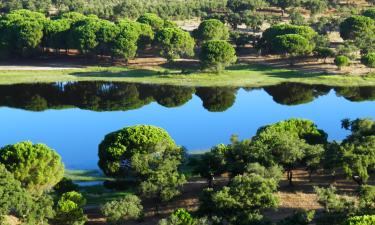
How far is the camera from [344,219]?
111ft

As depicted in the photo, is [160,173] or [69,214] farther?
[160,173]

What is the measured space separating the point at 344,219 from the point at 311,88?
55757 mm

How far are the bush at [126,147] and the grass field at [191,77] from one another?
39.5m

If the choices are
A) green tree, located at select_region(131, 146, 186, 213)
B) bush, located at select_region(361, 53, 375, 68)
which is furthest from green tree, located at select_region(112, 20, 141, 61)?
green tree, located at select_region(131, 146, 186, 213)

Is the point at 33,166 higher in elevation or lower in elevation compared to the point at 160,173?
higher

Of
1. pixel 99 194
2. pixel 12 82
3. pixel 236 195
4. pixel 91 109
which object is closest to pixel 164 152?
pixel 99 194

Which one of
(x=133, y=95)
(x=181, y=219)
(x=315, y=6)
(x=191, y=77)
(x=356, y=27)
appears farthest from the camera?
(x=315, y=6)

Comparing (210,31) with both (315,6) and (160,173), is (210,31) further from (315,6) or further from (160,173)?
(160,173)

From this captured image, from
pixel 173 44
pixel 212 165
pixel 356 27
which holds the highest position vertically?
pixel 356 27

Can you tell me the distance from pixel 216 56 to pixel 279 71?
12405 millimetres

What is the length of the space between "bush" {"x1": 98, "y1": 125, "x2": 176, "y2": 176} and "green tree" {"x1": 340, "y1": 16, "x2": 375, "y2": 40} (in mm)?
70500

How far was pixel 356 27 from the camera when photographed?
108750mm

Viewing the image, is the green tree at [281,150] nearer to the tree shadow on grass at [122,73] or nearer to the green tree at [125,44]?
the tree shadow on grass at [122,73]

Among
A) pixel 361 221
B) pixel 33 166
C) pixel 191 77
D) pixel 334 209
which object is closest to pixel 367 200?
pixel 334 209
